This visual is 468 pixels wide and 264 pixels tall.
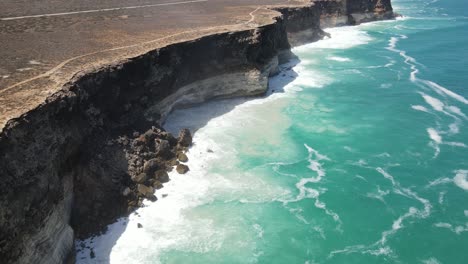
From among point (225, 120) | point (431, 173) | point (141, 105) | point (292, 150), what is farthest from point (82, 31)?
point (431, 173)

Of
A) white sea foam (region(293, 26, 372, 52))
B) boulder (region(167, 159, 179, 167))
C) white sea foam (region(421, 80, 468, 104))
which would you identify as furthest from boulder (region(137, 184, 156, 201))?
white sea foam (region(293, 26, 372, 52))

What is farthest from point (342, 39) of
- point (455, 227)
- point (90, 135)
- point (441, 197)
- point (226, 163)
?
point (90, 135)

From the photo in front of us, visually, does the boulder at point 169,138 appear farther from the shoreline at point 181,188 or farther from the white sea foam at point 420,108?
the white sea foam at point 420,108

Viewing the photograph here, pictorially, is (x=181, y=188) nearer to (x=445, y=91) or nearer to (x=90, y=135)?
(x=90, y=135)

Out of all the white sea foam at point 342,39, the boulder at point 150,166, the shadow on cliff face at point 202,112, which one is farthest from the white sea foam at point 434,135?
the white sea foam at point 342,39

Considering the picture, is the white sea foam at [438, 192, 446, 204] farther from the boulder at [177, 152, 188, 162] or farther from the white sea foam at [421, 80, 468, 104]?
the white sea foam at [421, 80, 468, 104]
